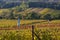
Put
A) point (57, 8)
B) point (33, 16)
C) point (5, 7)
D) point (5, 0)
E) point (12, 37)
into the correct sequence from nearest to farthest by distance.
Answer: point (12, 37) < point (33, 16) < point (57, 8) < point (5, 7) < point (5, 0)

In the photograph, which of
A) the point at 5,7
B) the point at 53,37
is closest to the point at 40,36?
the point at 53,37

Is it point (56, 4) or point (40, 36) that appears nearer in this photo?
point (40, 36)

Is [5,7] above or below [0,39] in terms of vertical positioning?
below

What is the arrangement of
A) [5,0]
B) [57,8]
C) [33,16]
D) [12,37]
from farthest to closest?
[5,0] → [57,8] → [33,16] → [12,37]

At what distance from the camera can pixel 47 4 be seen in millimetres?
67062

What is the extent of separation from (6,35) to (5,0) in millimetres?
65003

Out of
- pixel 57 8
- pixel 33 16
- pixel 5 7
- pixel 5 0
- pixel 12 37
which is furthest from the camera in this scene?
pixel 5 0

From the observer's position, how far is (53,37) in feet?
36.9

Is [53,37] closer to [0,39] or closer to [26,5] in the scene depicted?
[0,39]

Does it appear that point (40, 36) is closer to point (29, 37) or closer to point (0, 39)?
point (29, 37)

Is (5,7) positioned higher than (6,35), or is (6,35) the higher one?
(6,35)

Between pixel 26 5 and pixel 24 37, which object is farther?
pixel 26 5

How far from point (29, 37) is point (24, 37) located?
1.58ft

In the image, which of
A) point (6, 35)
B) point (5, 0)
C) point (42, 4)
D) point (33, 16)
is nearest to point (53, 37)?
point (6, 35)
